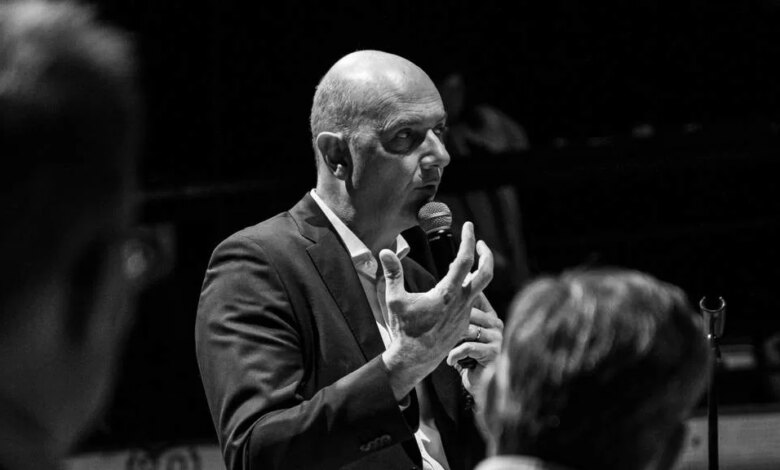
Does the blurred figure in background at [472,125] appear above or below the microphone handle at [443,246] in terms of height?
below

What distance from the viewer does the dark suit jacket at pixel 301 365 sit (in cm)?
225

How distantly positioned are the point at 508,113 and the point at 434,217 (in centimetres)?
320

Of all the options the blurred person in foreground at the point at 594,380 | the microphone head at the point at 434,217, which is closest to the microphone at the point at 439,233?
the microphone head at the point at 434,217

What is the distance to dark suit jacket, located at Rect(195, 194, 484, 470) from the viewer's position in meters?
2.25

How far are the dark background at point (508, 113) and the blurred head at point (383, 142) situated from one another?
1.52 meters

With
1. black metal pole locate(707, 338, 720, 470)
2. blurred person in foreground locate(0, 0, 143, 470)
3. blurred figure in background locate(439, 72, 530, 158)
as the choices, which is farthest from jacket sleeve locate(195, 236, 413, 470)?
blurred figure in background locate(439, 72, 530, 158)

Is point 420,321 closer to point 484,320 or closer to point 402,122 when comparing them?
point 484,320

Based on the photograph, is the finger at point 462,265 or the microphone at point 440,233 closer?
the finger at point 462,265

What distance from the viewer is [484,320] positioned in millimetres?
2473

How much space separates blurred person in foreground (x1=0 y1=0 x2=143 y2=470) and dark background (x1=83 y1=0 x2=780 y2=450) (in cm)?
326

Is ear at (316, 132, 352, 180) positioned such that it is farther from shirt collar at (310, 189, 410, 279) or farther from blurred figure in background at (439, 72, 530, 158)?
blurred figure in background at (439, 72, 530, 158)

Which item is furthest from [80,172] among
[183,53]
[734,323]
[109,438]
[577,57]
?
[577,57]

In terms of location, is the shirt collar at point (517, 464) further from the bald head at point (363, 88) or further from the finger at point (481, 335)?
the bald head at point (363, 88)

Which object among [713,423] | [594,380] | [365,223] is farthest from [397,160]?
[594,380]
